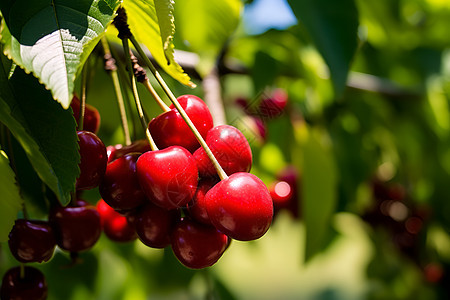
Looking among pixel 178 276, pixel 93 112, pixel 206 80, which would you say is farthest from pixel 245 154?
pixel 178 276

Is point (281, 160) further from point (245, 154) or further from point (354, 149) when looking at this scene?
point (245, 154)

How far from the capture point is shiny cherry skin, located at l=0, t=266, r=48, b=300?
502 millimetres

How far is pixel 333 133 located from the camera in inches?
52.6

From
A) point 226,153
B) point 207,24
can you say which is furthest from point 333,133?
point 226,153

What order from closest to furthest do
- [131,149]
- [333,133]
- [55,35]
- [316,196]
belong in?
[55,35]
[131,149]
[316,196]
[333,133]

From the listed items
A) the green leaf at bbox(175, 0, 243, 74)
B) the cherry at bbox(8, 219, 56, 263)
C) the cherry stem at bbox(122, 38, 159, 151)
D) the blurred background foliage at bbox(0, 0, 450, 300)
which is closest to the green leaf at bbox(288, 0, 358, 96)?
the blurred background foliage at bbox(0, 0, 450, 300)

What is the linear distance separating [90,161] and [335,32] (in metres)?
0.44

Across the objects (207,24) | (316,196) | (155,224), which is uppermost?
(155,224)

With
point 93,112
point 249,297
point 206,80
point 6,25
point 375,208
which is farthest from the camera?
point 249,297

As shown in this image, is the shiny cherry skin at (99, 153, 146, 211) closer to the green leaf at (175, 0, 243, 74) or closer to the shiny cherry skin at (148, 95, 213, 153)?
the shiny cherry skin at (148, 95, 213, 153)

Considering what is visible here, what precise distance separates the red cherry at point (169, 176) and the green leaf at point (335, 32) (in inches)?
13.8

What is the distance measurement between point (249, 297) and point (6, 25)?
5.32 meters

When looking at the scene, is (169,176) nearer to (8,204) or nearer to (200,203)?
(200,203)

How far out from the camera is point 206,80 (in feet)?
3.27
